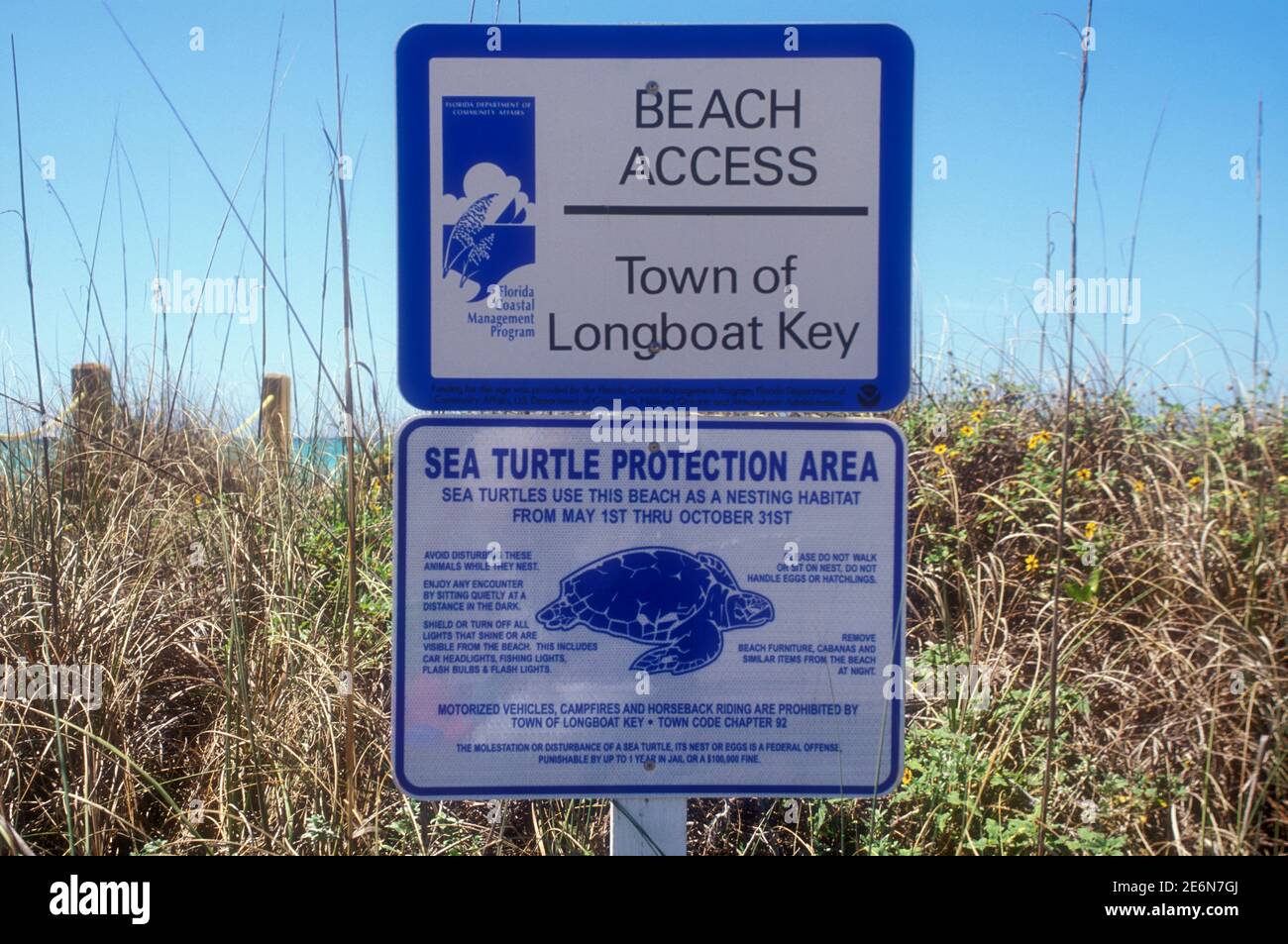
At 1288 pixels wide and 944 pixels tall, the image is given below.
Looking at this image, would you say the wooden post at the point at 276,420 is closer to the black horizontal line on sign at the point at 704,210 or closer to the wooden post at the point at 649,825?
the black horizontal line on sign at the point at 704,210

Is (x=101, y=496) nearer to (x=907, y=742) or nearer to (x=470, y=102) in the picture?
(x=470, y=102)

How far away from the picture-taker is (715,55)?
4.86 feet

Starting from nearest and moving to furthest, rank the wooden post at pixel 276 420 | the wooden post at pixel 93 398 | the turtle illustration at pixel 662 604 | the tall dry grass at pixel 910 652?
the turtle illustration at pixel 662 604, the tall dry grass at pixel 910 652, the wooden post at pixel 276 420, the wooden post at pixel 93 398

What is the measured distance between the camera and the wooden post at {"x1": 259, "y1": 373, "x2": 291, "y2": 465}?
3.43 metres

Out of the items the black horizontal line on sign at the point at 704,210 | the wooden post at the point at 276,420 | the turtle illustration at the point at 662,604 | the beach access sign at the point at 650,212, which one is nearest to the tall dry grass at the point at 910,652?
the wooden post at the point at 276,420

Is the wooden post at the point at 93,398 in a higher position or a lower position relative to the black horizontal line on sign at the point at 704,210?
lower

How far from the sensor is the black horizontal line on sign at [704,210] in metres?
1.48

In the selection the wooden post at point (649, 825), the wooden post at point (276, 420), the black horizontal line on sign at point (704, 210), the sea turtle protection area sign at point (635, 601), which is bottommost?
the wooden post at point (649, 825)

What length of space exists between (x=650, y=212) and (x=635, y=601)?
68 cm

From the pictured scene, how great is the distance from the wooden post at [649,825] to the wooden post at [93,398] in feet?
10.7

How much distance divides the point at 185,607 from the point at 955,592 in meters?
2.50

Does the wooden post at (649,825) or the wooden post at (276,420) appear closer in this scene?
the wooden post at (649,825)

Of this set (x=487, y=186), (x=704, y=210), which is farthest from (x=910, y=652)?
(x=487, y=186)
